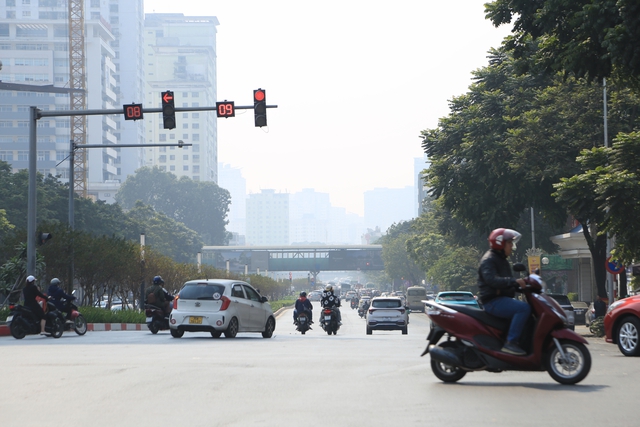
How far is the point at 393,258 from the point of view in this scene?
454ft

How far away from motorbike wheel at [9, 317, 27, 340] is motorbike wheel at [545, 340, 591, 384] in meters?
15.9

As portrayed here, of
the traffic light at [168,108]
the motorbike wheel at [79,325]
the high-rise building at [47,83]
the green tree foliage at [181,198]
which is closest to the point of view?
the traffic light at [168,108]

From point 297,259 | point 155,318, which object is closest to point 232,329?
point 155,318

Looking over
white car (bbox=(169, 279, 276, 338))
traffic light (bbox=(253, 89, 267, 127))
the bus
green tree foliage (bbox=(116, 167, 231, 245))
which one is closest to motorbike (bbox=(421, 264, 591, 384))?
white car (bbox=(169, 279, 276, 338))

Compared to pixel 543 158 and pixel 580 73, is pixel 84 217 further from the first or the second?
pixel 580 73

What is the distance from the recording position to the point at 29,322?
76.4 ft

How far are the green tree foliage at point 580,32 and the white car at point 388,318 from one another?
17534 mm

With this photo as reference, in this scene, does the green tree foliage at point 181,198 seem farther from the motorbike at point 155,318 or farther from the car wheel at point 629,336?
the car wheel at point 629,336

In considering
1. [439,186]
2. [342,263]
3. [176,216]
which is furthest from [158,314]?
[176,216]

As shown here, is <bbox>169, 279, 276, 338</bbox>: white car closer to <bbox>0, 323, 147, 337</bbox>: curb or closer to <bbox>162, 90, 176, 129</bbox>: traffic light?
<bbox>162, 90, 176, 129</bbox>: traffic light

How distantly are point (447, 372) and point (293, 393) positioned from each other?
1.93 metres

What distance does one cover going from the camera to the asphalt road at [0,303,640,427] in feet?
26.9

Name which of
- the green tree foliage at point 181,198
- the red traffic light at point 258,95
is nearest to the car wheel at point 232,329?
the red traffic light at point 258,95

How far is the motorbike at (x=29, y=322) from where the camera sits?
2311 cm
